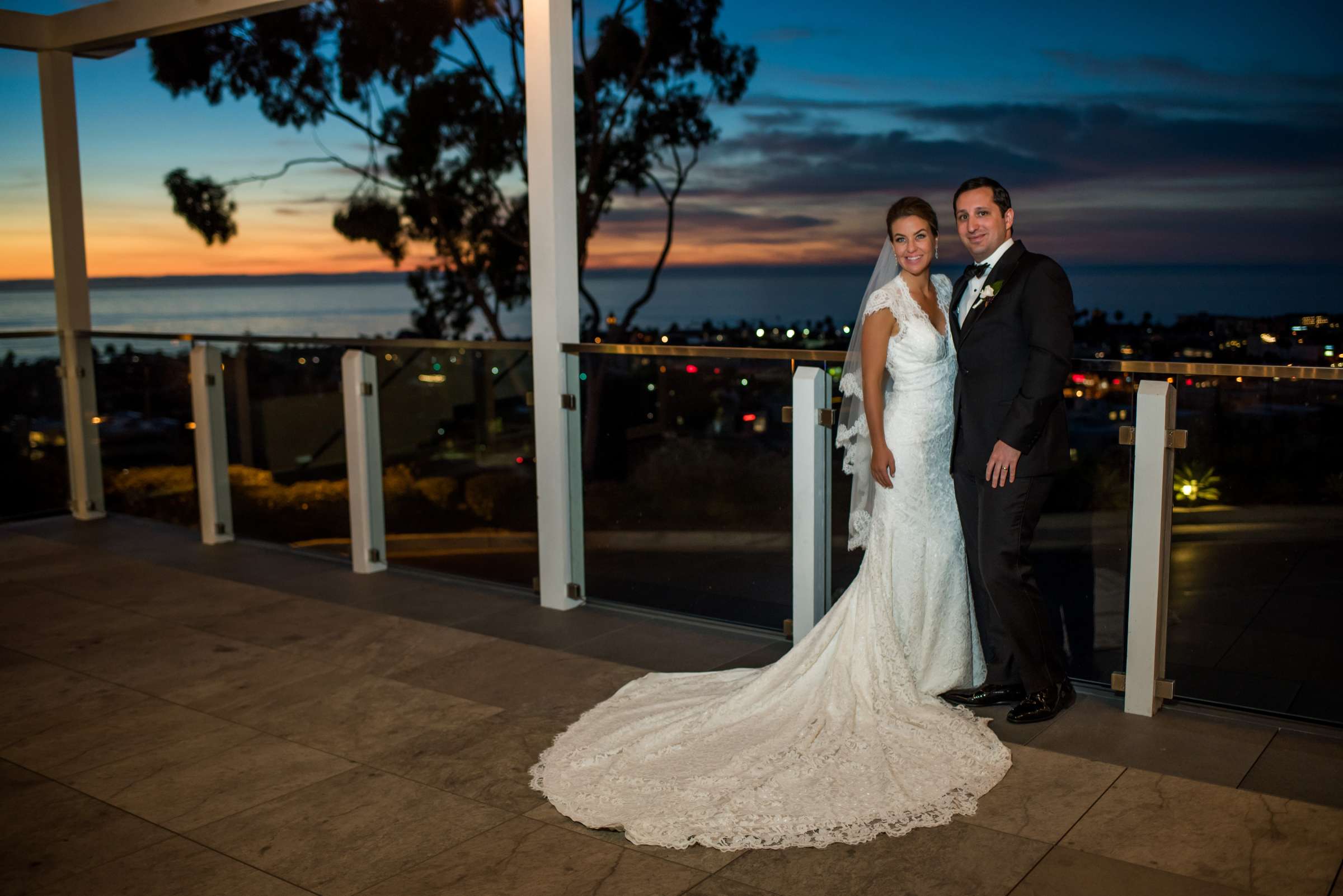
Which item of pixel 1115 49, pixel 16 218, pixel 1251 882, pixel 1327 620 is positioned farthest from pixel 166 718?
pixel 1115 49

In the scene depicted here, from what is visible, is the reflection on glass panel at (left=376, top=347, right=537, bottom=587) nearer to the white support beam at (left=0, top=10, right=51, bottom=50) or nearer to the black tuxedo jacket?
the black tuxedo jacket

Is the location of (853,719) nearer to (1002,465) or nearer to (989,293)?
(1002,465)

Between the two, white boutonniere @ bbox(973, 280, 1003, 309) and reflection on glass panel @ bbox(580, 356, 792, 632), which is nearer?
white boutonniere @ bbox(973, 280, 1003, 309)

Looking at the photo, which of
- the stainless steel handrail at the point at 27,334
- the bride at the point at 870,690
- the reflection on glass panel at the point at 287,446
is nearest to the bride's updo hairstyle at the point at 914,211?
the bride at the point at 870,690

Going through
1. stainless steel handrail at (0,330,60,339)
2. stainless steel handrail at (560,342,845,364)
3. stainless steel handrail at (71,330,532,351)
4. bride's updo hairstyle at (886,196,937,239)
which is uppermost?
bride's updo hairstyle at (886,196,937,239)

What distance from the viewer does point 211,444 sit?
19.7 feet

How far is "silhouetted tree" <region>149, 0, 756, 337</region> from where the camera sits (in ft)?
39.9

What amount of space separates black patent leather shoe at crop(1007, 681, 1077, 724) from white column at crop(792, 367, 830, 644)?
89cm

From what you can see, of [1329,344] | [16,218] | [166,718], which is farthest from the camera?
[1329,344]

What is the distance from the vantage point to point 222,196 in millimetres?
14867

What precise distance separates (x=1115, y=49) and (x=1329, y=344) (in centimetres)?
536

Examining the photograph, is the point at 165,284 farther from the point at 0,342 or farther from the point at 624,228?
the point at 0,342

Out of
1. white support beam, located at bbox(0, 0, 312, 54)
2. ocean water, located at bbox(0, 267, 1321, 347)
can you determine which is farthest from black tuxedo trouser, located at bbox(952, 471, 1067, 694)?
ocean water, located at bbox(0, 267, 1321, 347)

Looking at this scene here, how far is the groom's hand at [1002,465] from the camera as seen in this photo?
3016mm
